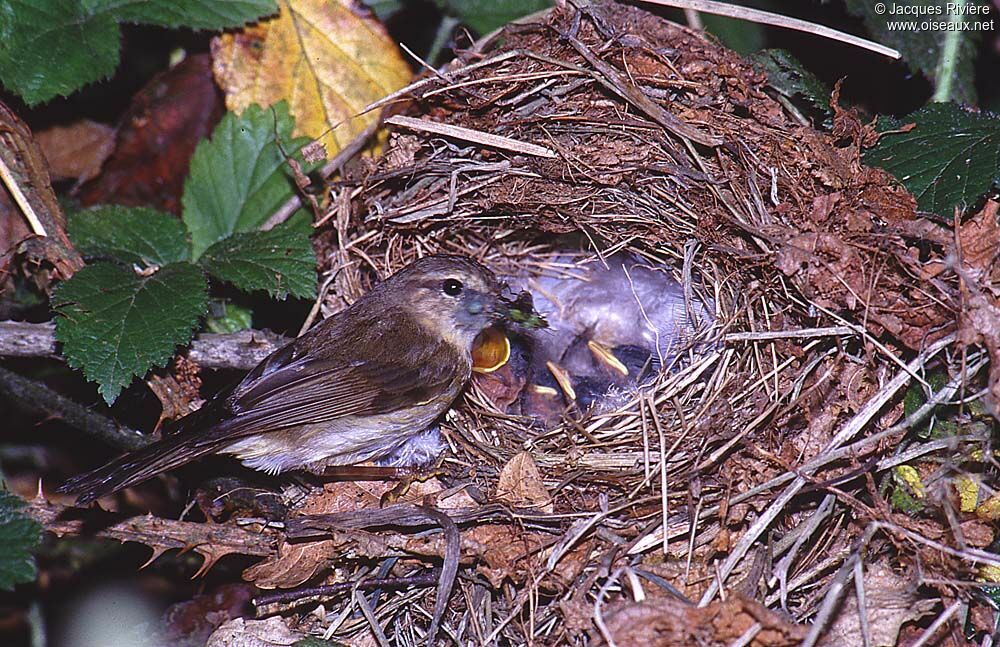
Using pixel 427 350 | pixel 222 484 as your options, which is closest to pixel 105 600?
pixel 222 484

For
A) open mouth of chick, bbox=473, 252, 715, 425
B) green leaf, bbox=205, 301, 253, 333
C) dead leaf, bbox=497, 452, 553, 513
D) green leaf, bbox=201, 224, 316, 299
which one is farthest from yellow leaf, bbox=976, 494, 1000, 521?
green leaf, bbox=205, 301, 253, 333

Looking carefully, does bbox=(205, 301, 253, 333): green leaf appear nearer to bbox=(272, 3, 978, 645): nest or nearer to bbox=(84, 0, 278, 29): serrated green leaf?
bbox=(272, 3, 978, 645): nest

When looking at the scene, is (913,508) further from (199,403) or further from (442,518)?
(199,403)

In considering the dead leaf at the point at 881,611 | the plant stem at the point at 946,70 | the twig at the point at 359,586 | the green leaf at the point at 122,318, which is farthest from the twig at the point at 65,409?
the plant stem at the point at 946,70

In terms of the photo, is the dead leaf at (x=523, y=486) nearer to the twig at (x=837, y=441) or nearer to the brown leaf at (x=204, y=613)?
the twig at (x=837, y=441)

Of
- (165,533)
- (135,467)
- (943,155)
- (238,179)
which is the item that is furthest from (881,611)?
(238,179)
